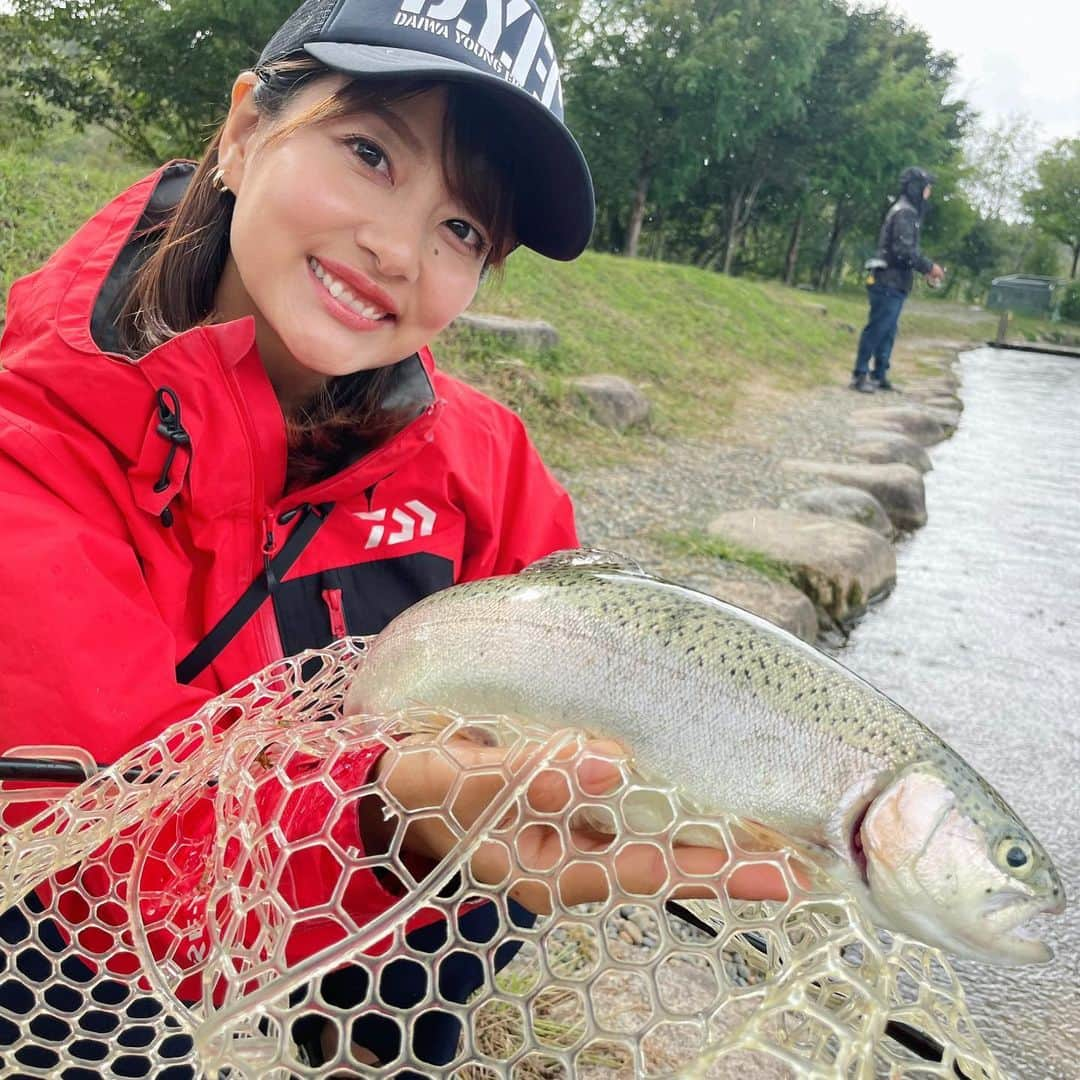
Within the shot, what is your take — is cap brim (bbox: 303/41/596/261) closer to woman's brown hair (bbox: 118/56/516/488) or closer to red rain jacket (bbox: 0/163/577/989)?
woman's brown hair (bbox: 118/56/516/488)

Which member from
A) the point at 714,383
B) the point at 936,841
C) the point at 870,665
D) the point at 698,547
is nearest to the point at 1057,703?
the point at 870,665

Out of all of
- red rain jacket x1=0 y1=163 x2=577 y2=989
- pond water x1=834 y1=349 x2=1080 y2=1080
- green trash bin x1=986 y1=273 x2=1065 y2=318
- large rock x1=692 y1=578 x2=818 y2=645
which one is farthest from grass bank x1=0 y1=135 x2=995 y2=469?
green trash bin x1=986 y1=273 x2=1065 y2=318

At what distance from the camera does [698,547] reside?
5703 mm

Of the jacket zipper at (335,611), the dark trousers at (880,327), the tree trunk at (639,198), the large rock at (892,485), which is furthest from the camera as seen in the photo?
the tree trunk at (639,198)

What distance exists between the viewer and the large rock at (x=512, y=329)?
8406mm

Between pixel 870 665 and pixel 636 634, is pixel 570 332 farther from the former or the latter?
pixel 636 634

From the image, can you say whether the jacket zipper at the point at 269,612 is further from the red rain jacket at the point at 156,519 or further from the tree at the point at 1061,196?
the tree at the point at 1061,196

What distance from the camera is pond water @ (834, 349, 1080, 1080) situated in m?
3.09

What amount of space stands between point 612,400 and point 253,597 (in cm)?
688

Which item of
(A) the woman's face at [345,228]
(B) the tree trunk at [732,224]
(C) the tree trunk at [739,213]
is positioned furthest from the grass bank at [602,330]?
(C) the tree trunk at [739,213]

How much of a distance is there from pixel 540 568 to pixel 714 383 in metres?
10.8

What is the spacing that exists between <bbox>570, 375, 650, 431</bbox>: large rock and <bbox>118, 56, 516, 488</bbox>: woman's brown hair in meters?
6.22

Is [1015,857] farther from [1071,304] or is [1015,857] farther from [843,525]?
[1071,304]

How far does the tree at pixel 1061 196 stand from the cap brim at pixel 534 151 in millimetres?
57480
